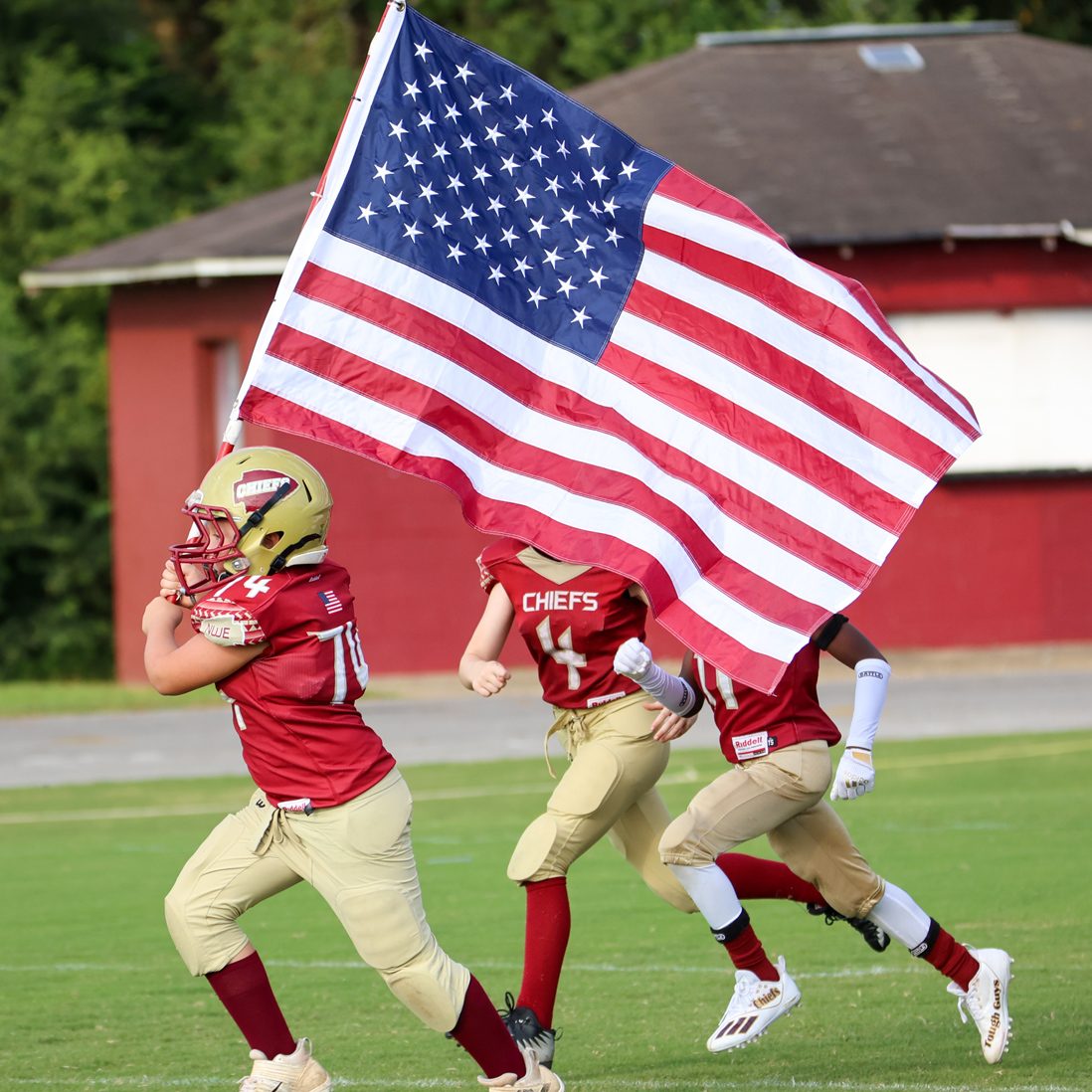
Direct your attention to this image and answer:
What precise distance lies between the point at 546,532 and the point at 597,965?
2.41 metres

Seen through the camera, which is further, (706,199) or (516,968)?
(516,968)

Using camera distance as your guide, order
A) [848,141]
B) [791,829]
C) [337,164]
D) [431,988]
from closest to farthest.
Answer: [431,988]
[791,829]
[337,164]
[848,141]

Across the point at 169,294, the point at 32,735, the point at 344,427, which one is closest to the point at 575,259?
the point at 344,427

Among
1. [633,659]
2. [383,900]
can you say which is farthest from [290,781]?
[633,659]

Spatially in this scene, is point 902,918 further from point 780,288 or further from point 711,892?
point 780,288

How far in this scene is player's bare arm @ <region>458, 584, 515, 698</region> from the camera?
6.55 m

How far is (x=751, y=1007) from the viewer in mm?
6676

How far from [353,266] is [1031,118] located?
67.1 ft

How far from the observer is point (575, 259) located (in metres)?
7.48

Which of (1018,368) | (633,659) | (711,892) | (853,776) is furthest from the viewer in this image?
(1018,368)

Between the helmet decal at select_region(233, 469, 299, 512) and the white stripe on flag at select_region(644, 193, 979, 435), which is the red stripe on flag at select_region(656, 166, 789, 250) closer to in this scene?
the white stripe on flag at select_region(644, 193, 979, 435)

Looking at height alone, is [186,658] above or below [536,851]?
above

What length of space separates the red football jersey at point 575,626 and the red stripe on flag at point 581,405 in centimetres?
51

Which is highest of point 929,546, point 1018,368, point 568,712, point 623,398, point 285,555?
point 285,555
